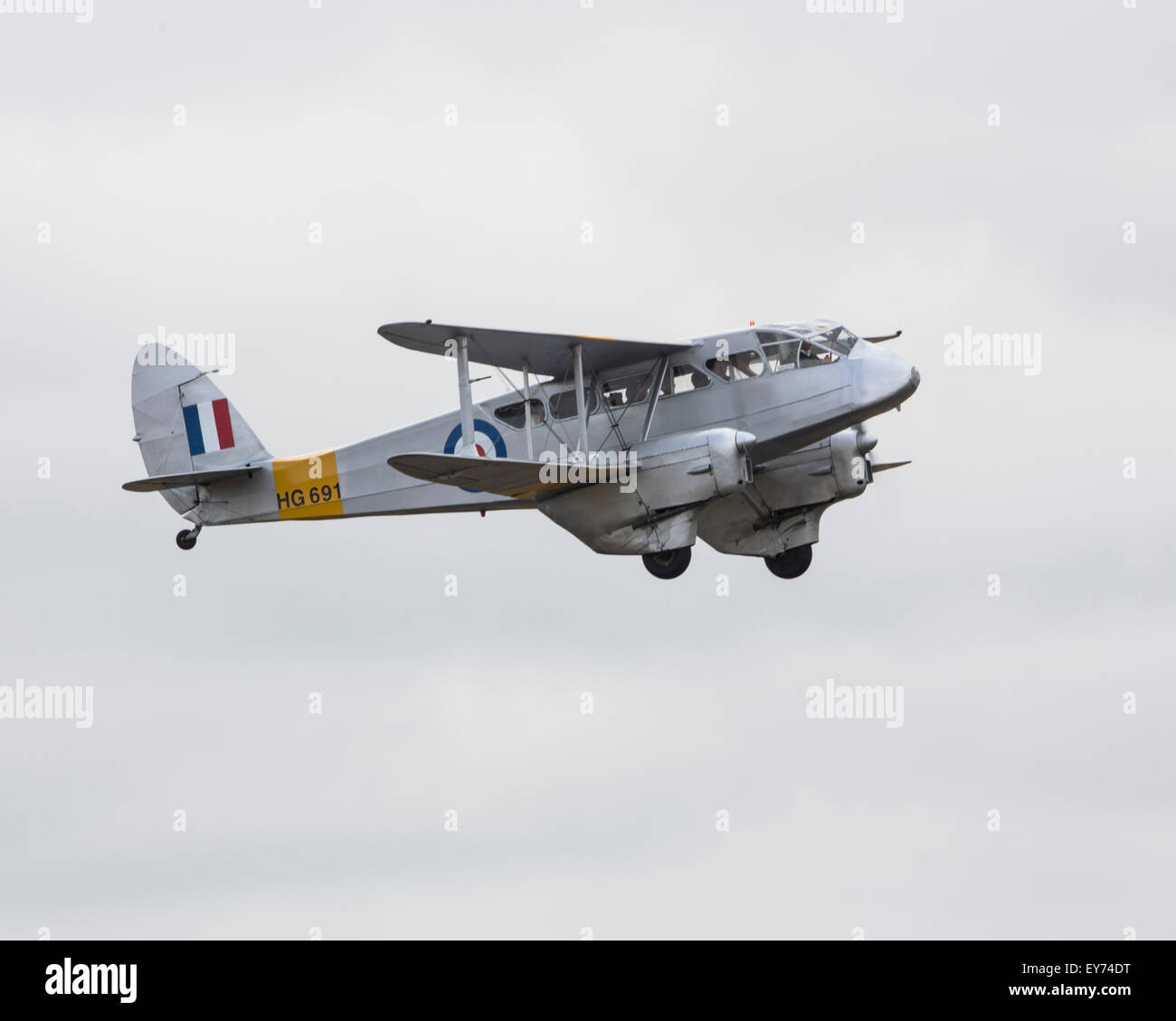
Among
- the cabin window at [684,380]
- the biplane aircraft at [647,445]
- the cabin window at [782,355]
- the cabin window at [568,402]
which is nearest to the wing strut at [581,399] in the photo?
the biplane aircraft at [647,445]

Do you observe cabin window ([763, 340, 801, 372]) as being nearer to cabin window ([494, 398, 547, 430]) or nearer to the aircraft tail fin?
cabin window ([494, 398, 547, 430])

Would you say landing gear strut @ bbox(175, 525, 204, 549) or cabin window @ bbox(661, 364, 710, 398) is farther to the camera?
landing gear strut @ bbox(175, 525, 204, 549)

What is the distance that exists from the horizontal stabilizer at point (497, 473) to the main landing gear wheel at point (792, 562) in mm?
4407

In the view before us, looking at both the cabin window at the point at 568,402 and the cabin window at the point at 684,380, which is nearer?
the cabin window at the point at 684,380

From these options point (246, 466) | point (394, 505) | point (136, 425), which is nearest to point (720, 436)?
point (394, 505)

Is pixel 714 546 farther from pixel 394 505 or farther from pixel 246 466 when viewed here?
pixel 246 466

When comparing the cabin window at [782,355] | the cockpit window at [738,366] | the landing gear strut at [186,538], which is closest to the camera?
the cabin window at [782,355]

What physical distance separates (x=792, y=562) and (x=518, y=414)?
6.05m

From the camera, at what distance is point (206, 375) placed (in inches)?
1721

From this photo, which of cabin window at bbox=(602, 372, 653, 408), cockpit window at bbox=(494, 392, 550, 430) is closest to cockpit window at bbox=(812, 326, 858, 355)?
cabin window at bbox=(602, 372, 653, 408)

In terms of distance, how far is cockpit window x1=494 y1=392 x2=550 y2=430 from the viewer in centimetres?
3825

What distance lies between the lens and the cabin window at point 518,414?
3825 cm

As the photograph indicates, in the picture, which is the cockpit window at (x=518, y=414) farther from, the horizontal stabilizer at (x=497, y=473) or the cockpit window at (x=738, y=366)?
the cockpit window at (x=738, y=366)

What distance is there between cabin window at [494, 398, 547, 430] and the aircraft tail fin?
617 cm
